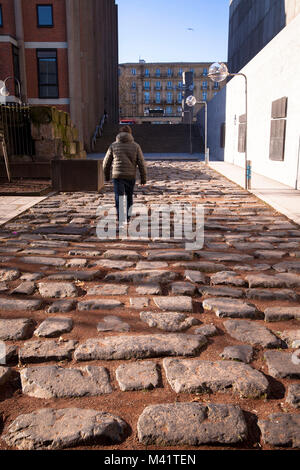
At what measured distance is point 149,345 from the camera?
3066 millimetres

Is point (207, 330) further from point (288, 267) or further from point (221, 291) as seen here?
point (288, 267)

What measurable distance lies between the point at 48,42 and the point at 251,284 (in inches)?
1013

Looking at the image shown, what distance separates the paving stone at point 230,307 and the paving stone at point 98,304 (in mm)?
793

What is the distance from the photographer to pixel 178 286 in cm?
432

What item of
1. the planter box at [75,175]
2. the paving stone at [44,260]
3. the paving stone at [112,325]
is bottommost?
the paving stone at [112,325]

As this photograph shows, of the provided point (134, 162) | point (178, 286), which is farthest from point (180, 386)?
point (134, 162)

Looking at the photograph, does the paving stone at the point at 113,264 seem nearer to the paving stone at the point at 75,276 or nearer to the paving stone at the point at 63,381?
the paving stone at the point at 75,276

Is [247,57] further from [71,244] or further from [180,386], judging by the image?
[180,386]

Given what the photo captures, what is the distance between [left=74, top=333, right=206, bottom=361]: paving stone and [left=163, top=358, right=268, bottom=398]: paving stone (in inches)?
5.7

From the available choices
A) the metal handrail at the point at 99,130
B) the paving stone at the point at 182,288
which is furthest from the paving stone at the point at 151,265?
the metal handrail at the point at 99,130

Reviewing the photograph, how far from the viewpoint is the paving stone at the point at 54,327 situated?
325cm

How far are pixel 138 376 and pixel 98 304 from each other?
1.23 m
